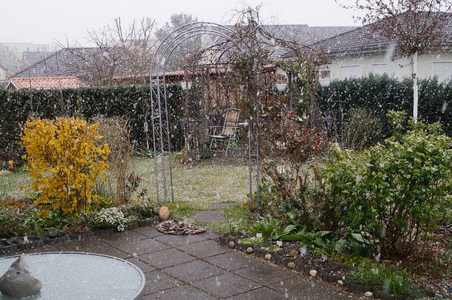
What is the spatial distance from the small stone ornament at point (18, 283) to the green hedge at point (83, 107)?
8676 millimetres

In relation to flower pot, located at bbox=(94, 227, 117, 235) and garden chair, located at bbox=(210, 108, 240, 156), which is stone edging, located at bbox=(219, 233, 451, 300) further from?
garden chair, located at bbox=(210, 108, 240, 156)

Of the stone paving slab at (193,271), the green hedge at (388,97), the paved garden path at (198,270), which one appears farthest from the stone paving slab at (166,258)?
the green hedge at (388,97)

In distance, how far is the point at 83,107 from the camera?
12258mm

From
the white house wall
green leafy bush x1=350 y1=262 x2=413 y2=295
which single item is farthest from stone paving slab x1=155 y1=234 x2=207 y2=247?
the white house wall

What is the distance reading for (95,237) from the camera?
17.2ft

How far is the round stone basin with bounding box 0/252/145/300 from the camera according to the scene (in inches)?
110

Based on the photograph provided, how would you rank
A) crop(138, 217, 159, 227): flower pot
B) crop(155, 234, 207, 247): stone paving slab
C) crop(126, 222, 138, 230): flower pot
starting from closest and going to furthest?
crop(155, 234, 207, 247): stone paving slab → crop(126, 222, 138, 230): flower pot → crop(138, 217, 159, 227): flower pot

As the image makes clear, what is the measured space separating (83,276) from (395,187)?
268cm

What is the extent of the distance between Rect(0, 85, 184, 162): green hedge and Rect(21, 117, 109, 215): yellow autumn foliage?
231 inches

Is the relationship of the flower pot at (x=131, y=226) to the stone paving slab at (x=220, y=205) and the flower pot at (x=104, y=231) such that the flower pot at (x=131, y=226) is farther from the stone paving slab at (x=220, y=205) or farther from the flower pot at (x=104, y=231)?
the stone paving slab at (x=220, y=205)

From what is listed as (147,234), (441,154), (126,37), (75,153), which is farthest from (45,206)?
(126,37)

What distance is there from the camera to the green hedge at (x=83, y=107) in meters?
11.1

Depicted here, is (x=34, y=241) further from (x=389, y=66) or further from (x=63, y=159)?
(x=389, y=66)

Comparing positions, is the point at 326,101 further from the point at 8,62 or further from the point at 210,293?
the point at 8,62
